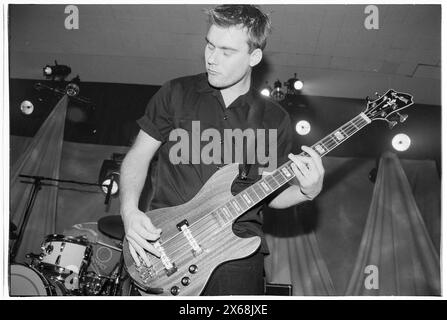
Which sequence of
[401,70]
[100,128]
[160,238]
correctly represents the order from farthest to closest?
[100,128], [401,70], [160,238]

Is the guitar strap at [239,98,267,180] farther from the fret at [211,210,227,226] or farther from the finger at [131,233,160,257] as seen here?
the finger at [131,233,160,257]

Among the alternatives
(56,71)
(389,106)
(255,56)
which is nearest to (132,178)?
(255,56)

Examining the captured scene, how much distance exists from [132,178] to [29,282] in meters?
0.96

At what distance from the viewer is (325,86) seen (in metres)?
3.27

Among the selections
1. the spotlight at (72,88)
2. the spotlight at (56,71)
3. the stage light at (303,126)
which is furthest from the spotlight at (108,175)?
the stage light at (303,126)

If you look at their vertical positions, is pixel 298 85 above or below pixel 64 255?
above

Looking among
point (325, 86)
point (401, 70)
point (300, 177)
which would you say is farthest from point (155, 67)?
point (300, 177)

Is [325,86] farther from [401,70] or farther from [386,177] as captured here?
[386,177]

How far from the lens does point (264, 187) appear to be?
149 centimetres

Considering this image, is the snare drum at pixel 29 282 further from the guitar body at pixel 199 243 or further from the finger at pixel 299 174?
the finger at pixel 299 174

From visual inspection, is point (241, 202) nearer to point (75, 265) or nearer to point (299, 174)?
point (299, 174)

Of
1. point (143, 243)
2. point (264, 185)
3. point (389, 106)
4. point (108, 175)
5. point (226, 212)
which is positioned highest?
point (108, 175)

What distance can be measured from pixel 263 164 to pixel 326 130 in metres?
1.85

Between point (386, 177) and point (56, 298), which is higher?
point (386, 177)
